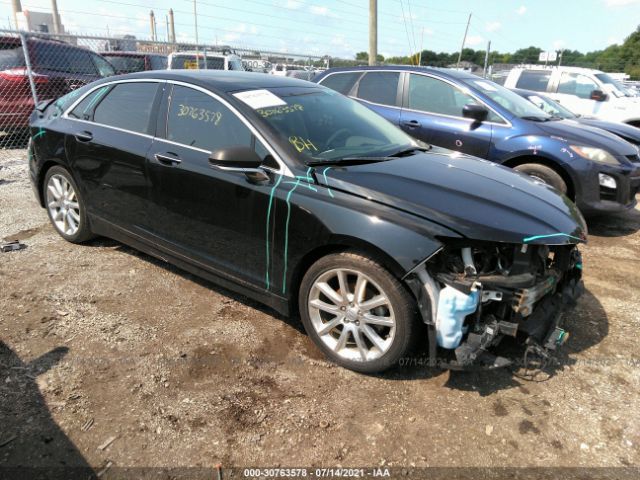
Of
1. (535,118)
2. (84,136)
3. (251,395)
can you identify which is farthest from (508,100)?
(251,395)

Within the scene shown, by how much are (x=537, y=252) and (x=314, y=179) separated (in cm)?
132

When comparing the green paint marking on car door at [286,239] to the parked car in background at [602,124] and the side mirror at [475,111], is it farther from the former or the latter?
the parked car in background at [602,124]

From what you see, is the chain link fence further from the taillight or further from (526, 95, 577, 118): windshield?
(526, 95, 577, 118): windshield

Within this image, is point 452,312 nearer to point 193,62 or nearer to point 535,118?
point 535,118

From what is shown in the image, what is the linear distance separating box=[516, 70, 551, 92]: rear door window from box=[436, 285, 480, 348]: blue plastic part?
9.00 metres

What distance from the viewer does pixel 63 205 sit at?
4.45 m

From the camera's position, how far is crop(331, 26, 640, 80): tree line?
28631 mm

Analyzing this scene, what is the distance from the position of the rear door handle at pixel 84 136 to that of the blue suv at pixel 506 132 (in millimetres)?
3568

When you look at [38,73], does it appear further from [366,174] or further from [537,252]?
[537,252]

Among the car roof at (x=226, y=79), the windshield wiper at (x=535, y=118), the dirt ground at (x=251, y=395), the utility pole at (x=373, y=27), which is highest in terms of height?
the utility pole at (x=373, y=27)

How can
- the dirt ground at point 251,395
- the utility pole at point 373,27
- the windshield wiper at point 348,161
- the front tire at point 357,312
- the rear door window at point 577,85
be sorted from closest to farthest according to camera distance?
the dirt ground at point 251,395
the front tire at point 357,312
the windshield wiper at point 348,161
the rear door window at point 577,85
the utility pole at point 373,27

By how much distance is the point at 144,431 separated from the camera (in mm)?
2373

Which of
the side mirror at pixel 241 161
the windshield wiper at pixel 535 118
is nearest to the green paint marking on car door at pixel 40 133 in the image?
the side mirror at pixel 241 161

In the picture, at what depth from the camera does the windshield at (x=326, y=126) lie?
10.1 ft
